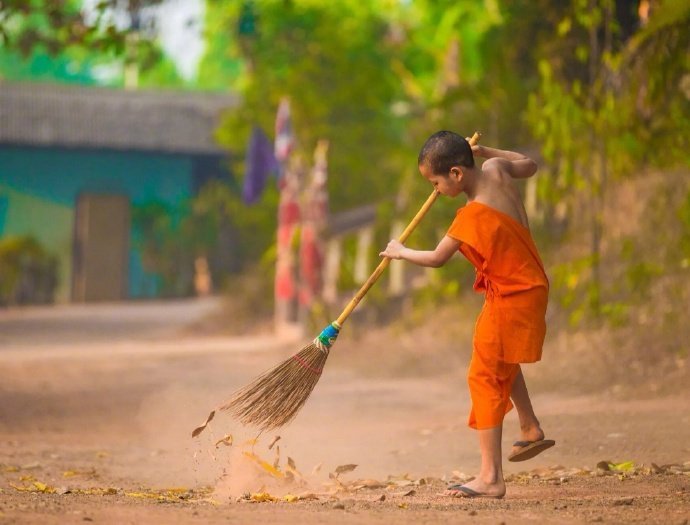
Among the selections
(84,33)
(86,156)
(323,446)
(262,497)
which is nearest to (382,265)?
(262,497)

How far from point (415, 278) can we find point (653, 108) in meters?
4.74

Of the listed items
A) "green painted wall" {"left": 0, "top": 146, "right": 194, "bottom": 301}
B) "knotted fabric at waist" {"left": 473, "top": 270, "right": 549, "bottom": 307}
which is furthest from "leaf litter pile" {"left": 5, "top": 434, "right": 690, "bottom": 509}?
"green painted wall" {"left": 0, "top": 146, "right": 194, "bottom": 301}

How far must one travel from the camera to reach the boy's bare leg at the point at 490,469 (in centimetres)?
545

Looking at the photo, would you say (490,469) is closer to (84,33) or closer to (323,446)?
(323,446)

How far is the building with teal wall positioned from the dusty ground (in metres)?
12.0

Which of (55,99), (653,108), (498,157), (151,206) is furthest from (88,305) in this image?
(498,157)

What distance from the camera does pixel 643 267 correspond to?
1087 centimetres

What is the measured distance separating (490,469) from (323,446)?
277 centimetres

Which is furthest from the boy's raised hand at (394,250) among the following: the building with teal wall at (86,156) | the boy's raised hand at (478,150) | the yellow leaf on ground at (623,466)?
the building with teal wall at (86,156)

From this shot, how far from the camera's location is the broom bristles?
6.04 metres

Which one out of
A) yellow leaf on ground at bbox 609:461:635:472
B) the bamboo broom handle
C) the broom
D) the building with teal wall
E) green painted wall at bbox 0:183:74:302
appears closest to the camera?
the bamboo broom handle

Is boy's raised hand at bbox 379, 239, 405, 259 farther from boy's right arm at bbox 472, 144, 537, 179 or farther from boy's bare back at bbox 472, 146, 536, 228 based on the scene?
boy's right arm at bbox 472, 144, 537, 179

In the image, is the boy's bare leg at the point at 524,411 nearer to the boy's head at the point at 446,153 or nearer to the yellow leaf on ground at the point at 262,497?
the boy's head at the point at 446,153

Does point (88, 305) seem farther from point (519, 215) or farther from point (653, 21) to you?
point (519, 215)
